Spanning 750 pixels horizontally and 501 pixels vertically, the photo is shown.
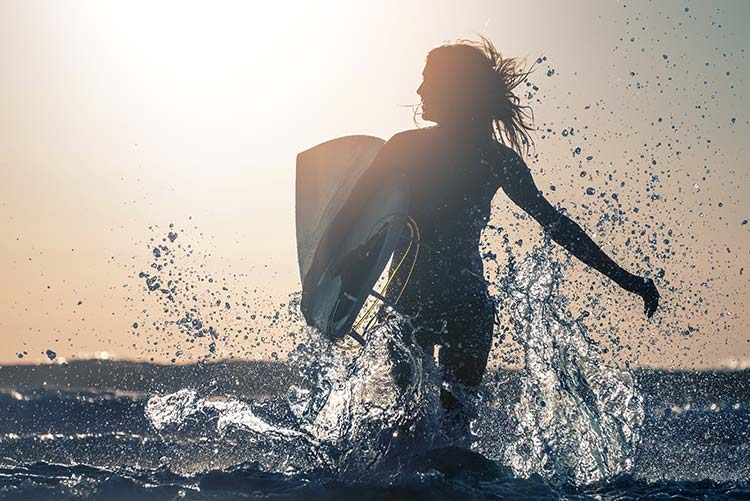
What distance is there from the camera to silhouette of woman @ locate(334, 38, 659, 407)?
15.9 feet

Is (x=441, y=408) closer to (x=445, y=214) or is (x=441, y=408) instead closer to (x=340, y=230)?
(x=445, y=214)

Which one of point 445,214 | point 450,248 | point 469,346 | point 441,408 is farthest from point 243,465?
point 445,214

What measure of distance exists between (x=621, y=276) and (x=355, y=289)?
1478 mm

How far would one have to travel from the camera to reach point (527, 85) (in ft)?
17.6

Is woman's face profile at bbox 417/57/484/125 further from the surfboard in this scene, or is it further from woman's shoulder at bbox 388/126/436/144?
the surfboard

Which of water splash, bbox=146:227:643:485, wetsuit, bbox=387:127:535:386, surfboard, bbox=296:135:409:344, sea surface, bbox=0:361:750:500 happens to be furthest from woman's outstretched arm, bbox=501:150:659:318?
sea surface, bbox=0:361:750:500

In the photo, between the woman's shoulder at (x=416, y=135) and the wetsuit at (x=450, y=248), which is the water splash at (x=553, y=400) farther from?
the woman's shoulder at (x=416, y=135)

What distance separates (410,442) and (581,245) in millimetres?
1438

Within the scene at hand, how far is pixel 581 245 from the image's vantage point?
5152 millimetres

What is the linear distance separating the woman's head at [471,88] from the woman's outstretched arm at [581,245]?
316 mm

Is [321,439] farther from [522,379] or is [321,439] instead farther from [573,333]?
[573,333]

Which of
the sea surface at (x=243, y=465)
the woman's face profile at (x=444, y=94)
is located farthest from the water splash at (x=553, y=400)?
the woman's face profile at (x=444, y=94)

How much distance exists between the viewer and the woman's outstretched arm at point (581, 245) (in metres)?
5.08

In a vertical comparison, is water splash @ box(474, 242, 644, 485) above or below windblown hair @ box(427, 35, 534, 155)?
below
